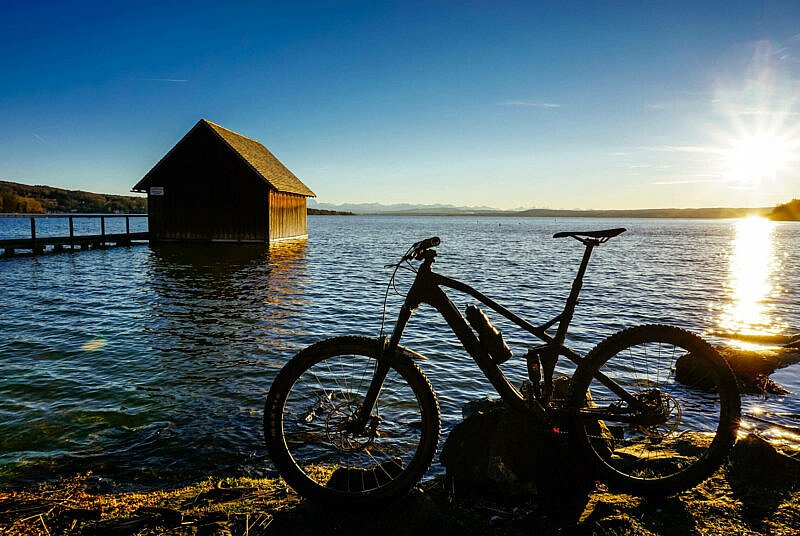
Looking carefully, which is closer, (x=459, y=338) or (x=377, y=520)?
(x=377, y=520)

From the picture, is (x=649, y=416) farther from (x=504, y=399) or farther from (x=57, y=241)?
(x=57, y=241)

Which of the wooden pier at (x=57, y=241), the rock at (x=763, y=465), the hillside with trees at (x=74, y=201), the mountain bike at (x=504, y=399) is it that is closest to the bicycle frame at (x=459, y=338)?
the mountain bike at (x=504, y=399)

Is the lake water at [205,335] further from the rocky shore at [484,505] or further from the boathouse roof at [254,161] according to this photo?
the boathouse roof at [254,161]

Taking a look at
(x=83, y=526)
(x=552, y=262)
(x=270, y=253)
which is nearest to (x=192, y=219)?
(x=270, y=253)

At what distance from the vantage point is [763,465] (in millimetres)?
3881

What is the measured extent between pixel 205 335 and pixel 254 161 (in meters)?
28.3

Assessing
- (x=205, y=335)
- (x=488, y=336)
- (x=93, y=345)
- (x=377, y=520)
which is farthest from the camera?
(x=205, y=335)

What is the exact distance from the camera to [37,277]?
20.5 meters

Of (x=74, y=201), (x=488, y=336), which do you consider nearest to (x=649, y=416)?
(x=488, y=336)

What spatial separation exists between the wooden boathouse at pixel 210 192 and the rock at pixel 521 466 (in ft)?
107

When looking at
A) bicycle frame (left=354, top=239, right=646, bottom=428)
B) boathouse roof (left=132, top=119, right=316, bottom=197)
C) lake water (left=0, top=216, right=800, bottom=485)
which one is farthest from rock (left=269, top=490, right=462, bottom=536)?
boathouse roof (left=132, top=119, right=316, bottom=197)

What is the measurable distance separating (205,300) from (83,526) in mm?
13163

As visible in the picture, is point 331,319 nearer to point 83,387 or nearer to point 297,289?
point 297,289

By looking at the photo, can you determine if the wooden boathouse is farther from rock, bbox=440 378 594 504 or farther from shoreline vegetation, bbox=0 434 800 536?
rock, bbox=440 378 594 504
